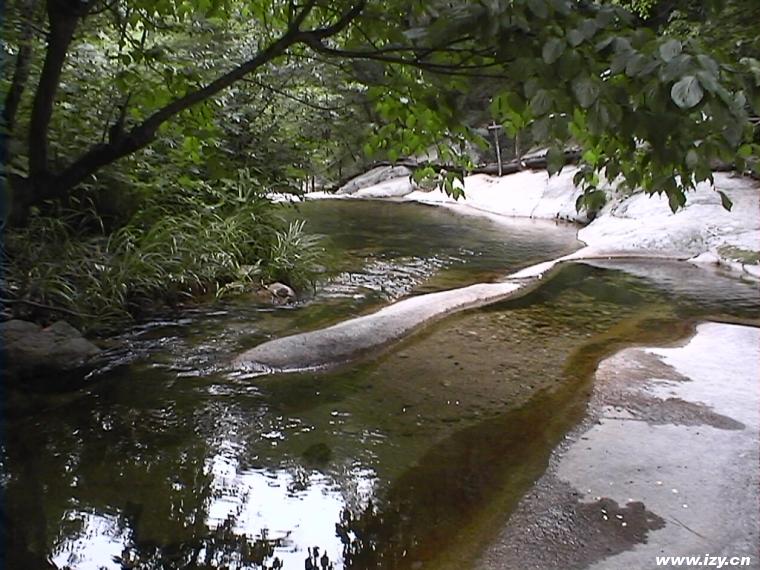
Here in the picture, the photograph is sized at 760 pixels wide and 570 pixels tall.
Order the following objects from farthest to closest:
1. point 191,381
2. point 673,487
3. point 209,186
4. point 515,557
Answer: point 209,186 < point 191,381 < point 673,487 < point 515,557

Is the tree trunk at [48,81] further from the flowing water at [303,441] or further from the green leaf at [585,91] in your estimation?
the green leaf at [585,91]

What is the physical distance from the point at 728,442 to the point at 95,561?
8.58 ft

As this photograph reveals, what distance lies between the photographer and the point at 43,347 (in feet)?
13.1

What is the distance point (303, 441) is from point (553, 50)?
2304 millimetres

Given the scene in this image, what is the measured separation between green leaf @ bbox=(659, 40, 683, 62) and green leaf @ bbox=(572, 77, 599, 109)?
6.0 inches

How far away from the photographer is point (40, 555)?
226 centimetres

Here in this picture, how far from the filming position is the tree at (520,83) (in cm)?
141

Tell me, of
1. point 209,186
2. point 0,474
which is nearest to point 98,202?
point 209,186

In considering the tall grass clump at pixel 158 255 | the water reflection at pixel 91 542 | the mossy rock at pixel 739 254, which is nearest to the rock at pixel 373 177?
the mossy rock at pixel 739 254

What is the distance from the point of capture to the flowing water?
7.88 ft

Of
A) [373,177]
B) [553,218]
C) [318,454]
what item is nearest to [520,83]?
[318,454]

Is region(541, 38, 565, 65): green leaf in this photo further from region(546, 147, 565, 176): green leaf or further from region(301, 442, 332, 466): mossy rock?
region(301, 442, 332, 466): mossy rock

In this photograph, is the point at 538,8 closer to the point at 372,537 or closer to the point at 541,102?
the point at 541,102

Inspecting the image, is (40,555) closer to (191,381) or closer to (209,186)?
(191,381)
